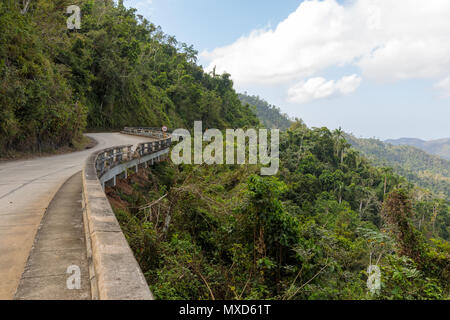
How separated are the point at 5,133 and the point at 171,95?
54.3 m

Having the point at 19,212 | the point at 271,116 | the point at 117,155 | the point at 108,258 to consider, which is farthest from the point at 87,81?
the point at 271,116

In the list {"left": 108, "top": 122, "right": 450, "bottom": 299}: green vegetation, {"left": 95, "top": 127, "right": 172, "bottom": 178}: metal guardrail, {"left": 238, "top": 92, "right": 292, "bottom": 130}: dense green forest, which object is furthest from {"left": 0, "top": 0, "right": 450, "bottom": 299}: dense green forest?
{"left": 238, "top": 92, "right": 292, "bottom": 130}: dense green forest

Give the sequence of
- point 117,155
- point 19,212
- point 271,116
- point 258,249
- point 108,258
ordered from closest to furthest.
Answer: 1. point 108,258
2. point 19,212
3. point 258,249
4. point 117,155
5. point 271,116

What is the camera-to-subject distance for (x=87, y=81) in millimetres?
35969

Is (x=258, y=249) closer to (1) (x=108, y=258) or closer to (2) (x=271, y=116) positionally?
(1) (x=108, y=258)

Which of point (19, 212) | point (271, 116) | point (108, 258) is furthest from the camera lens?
point (271, 116)

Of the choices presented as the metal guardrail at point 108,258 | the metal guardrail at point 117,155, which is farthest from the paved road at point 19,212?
the metal guardrail at point 117,155

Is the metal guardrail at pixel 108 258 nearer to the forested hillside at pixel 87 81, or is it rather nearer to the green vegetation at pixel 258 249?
the green vegetation at pixel 258 249

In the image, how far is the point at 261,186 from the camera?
785 centimetres

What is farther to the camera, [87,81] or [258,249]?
[87,81]

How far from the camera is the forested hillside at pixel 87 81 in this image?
1545cm
